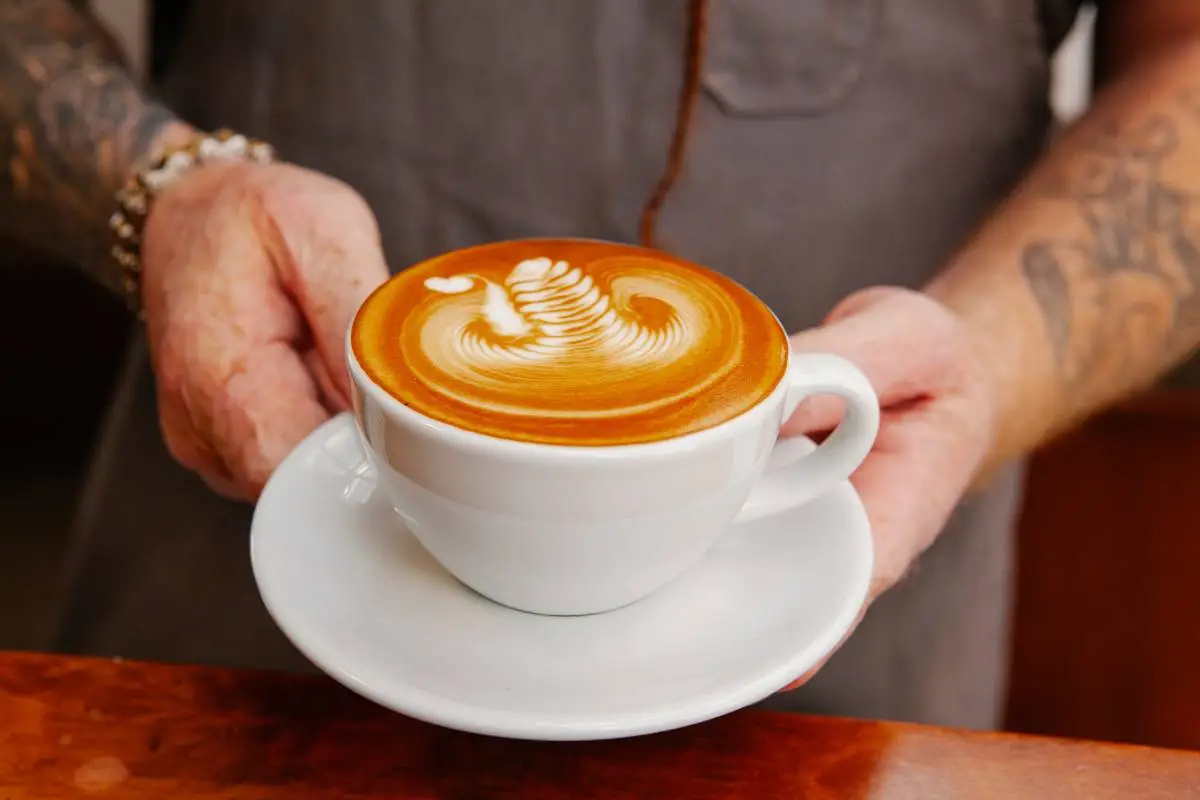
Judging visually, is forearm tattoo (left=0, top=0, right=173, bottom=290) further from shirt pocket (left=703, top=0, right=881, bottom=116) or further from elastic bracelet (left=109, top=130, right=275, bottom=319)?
shirt pocket (left=703, top=0, right=881, bottom=116)

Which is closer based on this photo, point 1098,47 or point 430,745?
point 430,745

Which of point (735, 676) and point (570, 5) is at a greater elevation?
point (570, 5)

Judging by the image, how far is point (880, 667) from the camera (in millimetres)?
810

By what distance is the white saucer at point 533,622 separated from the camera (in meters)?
0.39

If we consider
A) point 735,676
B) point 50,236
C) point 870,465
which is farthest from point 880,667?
point 50,236

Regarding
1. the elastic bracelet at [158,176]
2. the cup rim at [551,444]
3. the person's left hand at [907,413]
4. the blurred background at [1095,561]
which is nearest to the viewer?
the cup rim at [551,444]

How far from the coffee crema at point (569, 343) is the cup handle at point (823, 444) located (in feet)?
0.05

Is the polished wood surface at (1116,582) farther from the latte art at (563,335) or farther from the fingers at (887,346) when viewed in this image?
the latte art at (563,335)

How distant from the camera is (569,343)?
46 cm

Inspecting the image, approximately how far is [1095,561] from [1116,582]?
0.04m

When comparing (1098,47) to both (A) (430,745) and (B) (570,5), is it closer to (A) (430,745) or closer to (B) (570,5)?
(B) (570,5)

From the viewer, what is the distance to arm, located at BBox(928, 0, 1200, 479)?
2.32 ft

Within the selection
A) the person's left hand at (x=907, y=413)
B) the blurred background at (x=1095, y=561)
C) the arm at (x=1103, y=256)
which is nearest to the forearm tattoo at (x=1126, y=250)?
the arm at (x=1103, y=256)

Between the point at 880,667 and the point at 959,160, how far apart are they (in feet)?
1.27
